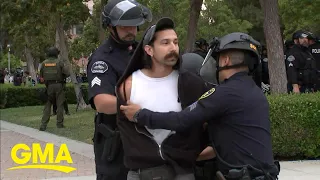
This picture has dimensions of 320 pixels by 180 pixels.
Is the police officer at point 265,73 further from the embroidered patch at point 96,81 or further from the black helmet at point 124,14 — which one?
the embroidered patch at point 96,81

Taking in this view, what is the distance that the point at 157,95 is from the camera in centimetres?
272

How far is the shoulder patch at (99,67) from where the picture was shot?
10.5 ft

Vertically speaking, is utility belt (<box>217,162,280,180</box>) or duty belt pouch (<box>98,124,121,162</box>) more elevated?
duty belt pouch (<box>98,124,121,162</box>)

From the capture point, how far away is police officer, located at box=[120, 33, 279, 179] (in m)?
2.60

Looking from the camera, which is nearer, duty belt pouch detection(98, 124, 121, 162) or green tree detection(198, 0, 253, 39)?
duty belt pouch detection(98, 124, 121, 162)

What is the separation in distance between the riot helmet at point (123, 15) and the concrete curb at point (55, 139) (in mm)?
5500

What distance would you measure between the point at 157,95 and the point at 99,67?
2.04ft

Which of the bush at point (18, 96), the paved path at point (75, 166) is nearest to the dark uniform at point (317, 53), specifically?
the paved path at point (75, 166)

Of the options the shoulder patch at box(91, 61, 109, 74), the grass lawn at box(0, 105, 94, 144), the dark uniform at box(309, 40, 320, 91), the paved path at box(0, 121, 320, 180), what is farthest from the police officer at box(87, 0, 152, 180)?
the grass lawn at box(0, 105, 94, 144)

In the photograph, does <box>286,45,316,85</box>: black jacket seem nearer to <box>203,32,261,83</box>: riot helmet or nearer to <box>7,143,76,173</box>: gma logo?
<box>7,143,76,173</box>: gma logo

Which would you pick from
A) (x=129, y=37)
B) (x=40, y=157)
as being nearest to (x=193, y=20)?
(x=40, y=157)

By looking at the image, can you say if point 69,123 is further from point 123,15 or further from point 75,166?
point 123,15

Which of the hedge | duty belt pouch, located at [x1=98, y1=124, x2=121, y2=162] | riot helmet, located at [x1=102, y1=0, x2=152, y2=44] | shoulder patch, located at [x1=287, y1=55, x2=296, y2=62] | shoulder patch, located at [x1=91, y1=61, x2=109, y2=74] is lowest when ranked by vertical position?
the hedge

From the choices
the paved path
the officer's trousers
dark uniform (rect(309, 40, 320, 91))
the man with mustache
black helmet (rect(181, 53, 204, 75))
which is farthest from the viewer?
the officer's trousers
